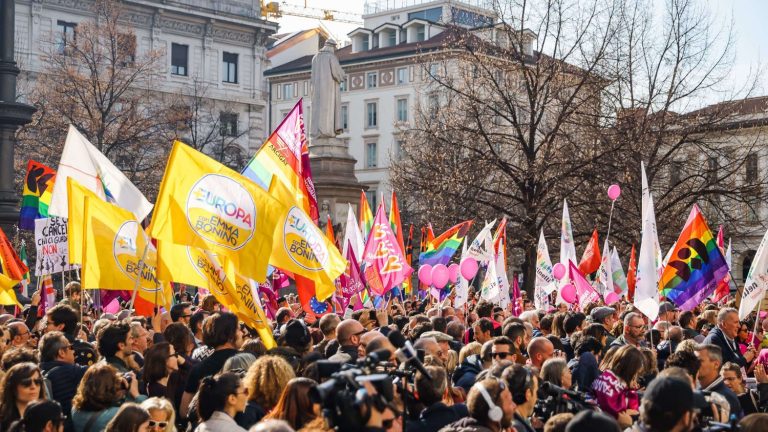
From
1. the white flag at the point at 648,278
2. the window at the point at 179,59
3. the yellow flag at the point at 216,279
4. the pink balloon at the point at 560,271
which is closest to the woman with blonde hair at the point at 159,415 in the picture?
the yellow flag at the point at 216,279

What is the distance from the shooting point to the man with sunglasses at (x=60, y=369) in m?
8.36

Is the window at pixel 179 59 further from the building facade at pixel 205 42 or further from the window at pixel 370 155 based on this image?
the window at pixel 370 155

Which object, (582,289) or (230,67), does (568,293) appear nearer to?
(582,289)

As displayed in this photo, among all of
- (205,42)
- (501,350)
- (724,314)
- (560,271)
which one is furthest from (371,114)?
(501,350)

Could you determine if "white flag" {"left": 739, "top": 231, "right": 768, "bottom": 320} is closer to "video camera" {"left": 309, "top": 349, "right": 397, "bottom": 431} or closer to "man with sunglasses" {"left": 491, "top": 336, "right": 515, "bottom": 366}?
"man with sunglasses" {"left": 491, "top": 336, "right": 515, "bottom": 366}

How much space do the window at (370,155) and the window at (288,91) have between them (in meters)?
8.08

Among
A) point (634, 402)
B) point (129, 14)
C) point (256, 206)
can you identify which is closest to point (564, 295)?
point (256, 206)

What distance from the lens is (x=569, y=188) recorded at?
3022 centimetres

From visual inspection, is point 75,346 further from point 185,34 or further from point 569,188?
point 185,34

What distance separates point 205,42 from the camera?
7138 cm

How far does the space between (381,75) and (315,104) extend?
54.8 m

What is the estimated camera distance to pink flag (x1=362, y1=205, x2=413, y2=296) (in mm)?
17038

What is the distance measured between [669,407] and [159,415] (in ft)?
10.8

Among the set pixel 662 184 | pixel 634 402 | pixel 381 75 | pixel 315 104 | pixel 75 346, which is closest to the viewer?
pixel 634 402
